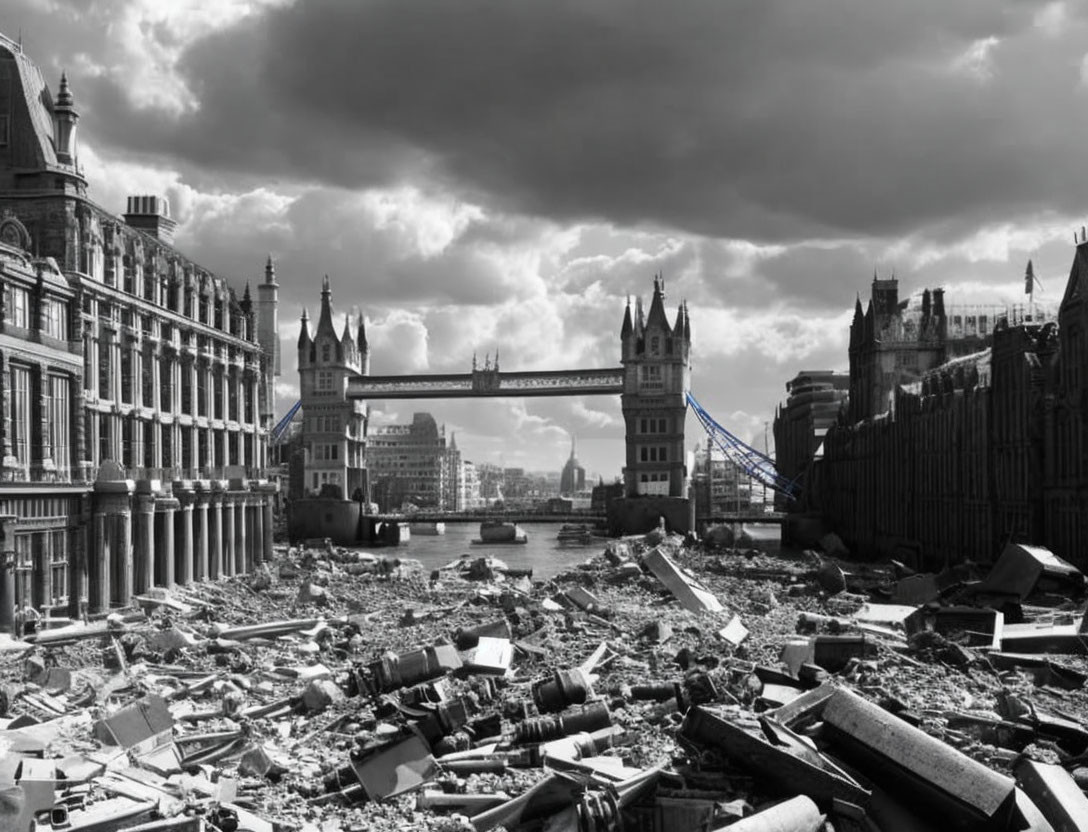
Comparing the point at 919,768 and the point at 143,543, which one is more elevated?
the point at 143,543

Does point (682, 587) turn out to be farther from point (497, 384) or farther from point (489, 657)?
point (497, 384)

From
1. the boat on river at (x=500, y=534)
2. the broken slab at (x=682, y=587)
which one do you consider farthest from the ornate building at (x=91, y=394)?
the boat on river at (x=500, y=534)

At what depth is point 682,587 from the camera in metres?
38.2

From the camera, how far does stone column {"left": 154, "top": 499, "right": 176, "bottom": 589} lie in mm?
43969

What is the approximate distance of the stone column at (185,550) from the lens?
47000 millimetres

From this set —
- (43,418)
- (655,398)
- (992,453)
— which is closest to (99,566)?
(43,418)

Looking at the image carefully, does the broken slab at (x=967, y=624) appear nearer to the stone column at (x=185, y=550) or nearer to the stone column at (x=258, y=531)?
the stone column at (x=185, y=550)

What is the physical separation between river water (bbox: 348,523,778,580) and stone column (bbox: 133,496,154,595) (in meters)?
28.7

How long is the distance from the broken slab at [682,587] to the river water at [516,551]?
2579 centimetres

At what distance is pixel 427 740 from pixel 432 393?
109779mm

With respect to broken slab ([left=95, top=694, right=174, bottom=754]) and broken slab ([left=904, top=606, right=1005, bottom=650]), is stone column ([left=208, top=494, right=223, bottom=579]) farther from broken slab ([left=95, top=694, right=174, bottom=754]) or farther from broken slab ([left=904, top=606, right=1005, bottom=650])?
broken slab ([left=904, top=606, right=1005, bottom=650])

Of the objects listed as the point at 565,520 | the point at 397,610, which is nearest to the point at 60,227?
the point at 397,610

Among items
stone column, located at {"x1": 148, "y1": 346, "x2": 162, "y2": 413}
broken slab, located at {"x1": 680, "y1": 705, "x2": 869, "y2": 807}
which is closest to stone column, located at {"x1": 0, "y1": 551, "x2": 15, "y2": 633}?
stone column, located at {"x1": 148, "y1": 346, "x2": 162, "y2": 413}

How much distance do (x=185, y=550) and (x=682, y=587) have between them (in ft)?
67.5
